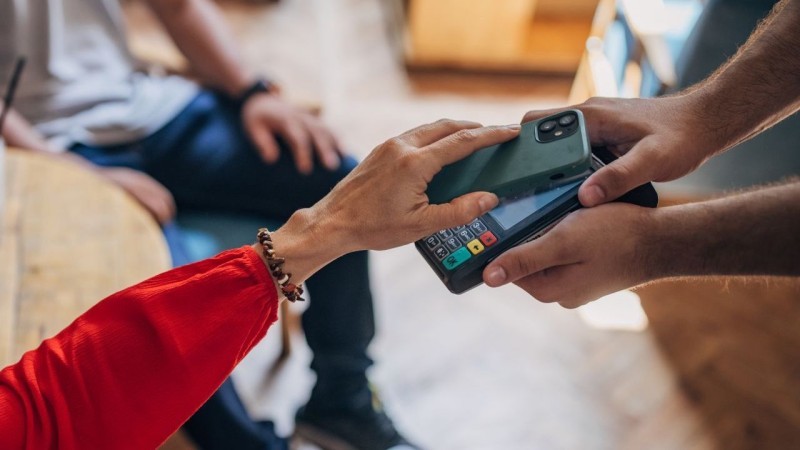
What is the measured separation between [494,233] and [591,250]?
0.09m

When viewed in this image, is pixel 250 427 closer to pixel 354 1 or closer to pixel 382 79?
pixel 382 79

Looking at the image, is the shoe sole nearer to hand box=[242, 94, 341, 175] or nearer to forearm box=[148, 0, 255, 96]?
hand box=[242, 94, 341, 175]

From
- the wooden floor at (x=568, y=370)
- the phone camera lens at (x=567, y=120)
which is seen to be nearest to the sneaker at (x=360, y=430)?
the wooden floor at (x=568, y=370)

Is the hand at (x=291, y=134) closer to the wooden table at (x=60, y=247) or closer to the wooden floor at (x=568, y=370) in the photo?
the wooden table at (x=60, y=247)

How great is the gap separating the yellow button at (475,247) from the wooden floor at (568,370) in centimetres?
65

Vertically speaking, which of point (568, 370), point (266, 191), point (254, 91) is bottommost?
point (568, 370)

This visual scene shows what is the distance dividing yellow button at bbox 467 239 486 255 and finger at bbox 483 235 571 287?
0.06 ft

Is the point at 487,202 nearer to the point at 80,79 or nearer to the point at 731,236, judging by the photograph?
the point at 731,236

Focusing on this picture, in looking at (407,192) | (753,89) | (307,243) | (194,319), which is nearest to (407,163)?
(407,192)

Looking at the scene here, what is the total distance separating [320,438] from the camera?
1129 millimetres

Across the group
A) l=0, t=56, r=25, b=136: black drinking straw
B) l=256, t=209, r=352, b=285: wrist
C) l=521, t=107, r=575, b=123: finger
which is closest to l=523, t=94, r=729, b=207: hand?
l=521, t=107, r=575, b=123: finger

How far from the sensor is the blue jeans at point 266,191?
104 cm

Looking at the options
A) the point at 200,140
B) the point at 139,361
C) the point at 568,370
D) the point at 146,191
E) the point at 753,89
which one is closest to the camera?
the point at 139,361

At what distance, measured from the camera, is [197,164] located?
110cm
